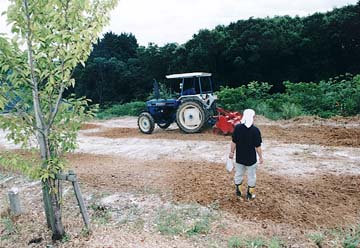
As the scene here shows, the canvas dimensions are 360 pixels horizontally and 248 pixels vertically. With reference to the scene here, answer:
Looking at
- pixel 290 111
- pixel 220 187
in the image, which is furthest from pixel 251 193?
pixel 290 111

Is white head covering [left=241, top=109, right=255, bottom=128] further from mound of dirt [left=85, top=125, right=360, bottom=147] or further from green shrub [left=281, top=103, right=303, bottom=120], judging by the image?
green shrub [left=281, top=103, right=303, bottom=120]

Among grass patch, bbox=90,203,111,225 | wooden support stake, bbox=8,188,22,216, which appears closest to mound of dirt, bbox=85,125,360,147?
grass patch, bbox=90,203,111,225

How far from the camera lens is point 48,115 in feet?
14.2

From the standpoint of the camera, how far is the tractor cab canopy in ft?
37.8

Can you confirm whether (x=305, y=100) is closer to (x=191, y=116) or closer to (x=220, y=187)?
(x=191, y=116)

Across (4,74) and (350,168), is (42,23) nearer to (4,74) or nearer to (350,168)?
(4,74)

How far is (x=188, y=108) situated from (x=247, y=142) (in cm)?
610


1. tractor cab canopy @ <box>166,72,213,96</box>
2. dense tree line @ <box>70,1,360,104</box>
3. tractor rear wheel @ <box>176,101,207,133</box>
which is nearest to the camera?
tractor rear wheel @ <box>176,101,207,133</box>

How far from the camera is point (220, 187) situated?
235 inches

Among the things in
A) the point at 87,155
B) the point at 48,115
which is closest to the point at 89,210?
the point at 48,115

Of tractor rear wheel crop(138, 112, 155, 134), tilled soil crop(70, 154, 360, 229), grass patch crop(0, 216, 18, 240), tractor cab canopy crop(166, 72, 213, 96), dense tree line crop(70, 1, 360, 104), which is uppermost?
dense tree line crop(70, 1, 360, 104)

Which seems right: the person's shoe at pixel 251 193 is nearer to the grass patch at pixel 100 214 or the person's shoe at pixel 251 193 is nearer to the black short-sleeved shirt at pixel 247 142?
the black short-sleeved shirt at pixel 247 142

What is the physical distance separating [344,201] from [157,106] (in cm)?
821

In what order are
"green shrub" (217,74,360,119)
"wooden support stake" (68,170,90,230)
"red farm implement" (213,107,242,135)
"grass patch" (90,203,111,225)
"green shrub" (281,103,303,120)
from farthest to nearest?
1. "green shrub" (281,103,303,120)
2. "green shrub" (217,74,360,119)
3. "red farm implement" (213,107,242,135)
4. "grass patch" (90,203,111,225)
5. "wooden support stake" (68,170,90,230)
